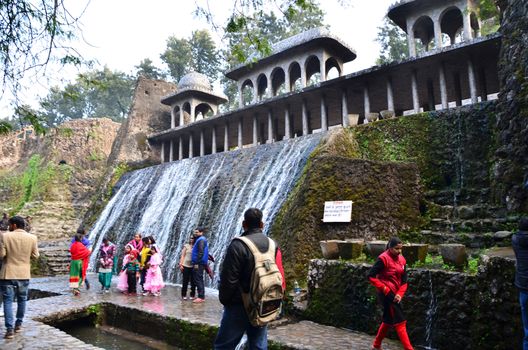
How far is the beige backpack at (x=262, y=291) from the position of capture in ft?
11.1

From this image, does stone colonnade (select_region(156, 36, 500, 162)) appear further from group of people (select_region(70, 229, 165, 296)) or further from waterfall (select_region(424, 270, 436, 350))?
waterfall (select_region(424, 270, 436, 350))

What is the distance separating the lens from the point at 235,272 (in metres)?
3.44

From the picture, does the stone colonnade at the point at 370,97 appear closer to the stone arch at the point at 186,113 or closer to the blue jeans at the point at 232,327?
the stone arch at the point at 186,113

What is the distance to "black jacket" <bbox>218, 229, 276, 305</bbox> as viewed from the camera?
3.42 m

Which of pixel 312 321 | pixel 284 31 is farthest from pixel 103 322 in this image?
pixel 284 31

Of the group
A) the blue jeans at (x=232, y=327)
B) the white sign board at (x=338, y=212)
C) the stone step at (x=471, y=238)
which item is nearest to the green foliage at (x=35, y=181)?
the white sign board at (x=338, y=212)

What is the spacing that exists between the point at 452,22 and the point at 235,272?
19985 mm

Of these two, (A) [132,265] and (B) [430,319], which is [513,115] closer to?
(B) [430,319]

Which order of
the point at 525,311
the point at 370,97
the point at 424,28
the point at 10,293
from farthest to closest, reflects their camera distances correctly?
the point at 424,28 → the point at 370,97 → the point at 10,293 → the point at 525,311

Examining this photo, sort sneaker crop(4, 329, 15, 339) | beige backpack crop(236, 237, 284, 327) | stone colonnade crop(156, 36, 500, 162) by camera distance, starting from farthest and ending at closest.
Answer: stone colonnade crop(156, 36, 500, 162), sneaker crop(4, 329, 15, 339), beige backpack crop(236, 237, 284, 327)

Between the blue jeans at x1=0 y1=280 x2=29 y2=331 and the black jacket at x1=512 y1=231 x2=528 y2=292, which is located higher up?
the black jacket at x1=512 y1=231 x2=528 y2=292

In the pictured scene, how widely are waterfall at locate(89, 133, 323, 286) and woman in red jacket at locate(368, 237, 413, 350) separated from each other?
5.34m

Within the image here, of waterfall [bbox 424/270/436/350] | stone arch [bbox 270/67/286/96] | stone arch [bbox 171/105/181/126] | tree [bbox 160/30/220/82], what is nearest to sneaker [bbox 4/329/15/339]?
waterfall [bbox 424/270/436/350]

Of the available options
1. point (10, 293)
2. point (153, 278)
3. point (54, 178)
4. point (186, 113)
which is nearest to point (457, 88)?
point (153, 278)
